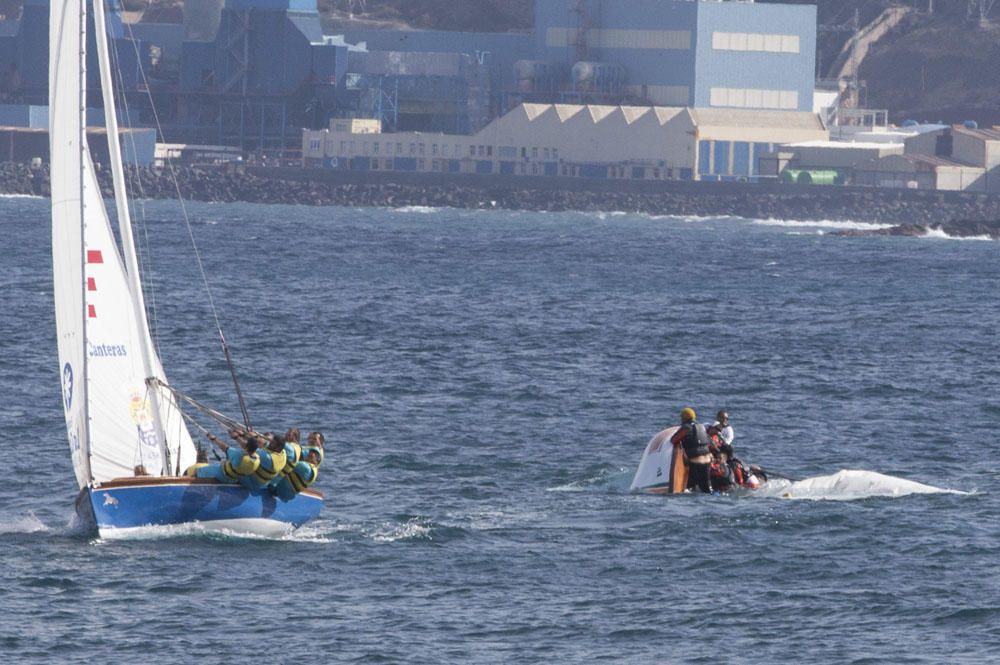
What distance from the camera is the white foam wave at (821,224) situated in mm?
153500

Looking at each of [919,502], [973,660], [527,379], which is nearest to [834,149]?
[527,379]

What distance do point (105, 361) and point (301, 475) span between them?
3262mm

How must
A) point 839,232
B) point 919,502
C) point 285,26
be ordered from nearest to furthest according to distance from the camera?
1. point 919,502
2. point 839,232
3. point 285,26

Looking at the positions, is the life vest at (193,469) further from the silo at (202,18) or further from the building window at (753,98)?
the silo at (202,18)

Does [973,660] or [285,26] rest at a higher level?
[285,26]

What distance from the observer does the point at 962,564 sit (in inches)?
1110

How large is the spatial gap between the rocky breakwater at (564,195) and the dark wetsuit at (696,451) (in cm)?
11371

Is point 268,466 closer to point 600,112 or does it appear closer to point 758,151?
point 600,112

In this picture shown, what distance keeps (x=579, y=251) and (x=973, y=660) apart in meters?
89.1

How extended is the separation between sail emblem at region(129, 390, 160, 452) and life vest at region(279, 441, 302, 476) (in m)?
2.22

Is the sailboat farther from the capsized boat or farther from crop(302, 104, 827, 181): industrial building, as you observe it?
crop(302, 104, 827, 181): industrial building

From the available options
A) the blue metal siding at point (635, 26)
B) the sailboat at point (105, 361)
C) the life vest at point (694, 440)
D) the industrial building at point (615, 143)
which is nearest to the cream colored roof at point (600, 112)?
the industrial building at point (615, 143)

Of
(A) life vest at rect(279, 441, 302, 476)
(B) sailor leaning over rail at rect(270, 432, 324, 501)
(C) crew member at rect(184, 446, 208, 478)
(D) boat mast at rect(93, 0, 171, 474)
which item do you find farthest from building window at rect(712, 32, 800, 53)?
(A) life vest at rect(279, 441, 302, 476)

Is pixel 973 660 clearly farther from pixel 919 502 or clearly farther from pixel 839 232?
pixel 839 232
